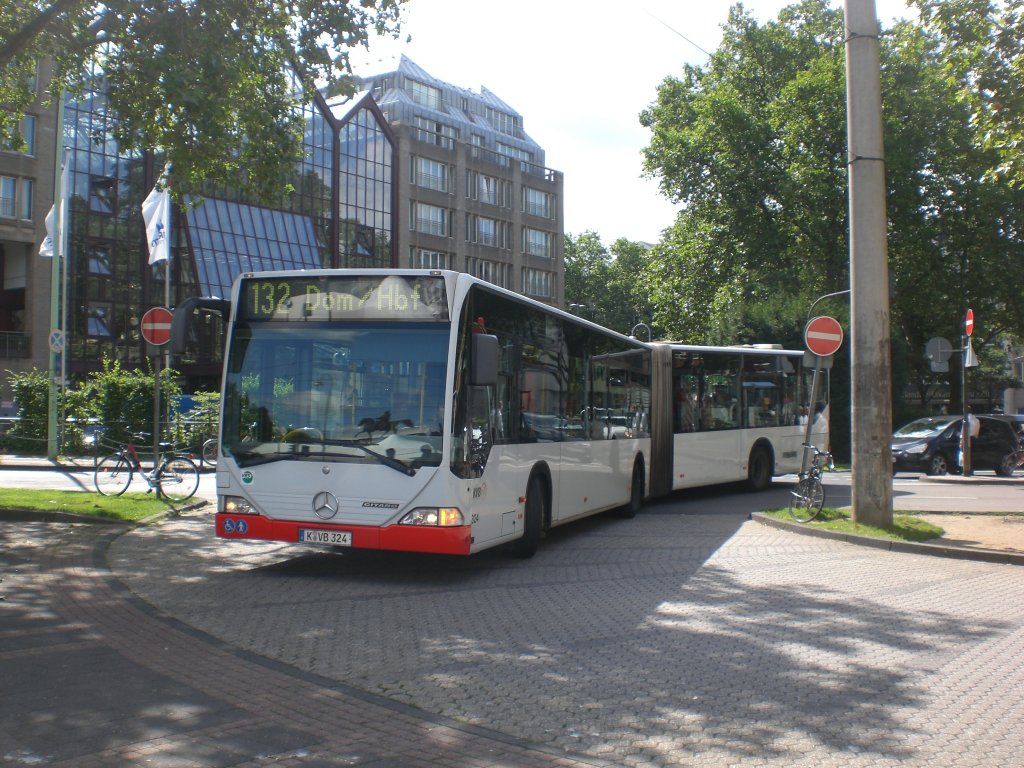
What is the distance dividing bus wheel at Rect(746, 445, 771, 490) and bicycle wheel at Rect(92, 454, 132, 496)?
11.3 metres

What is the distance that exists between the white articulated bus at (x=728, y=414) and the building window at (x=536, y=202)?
60.0 meters

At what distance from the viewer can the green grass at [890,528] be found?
1270 cm

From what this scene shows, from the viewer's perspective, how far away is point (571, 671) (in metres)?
6.49

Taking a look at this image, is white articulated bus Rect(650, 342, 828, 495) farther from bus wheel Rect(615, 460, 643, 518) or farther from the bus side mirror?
the bus side mirror

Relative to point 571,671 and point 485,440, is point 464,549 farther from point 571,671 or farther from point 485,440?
point 571,671

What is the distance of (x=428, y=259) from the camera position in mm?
72812

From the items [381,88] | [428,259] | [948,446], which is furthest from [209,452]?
[381,88]

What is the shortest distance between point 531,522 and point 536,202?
72621mm

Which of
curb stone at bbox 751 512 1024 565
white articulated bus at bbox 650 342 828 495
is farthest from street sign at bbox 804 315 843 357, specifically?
curb stone at bbox 751 512 1024 565

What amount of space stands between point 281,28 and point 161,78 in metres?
2.27

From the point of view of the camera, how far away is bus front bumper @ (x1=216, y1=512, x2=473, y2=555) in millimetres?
9109

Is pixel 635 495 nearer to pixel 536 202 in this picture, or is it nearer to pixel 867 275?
pixel 867 275

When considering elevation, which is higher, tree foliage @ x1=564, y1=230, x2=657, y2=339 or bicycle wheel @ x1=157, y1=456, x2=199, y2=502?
tree foliage @ x1=564, y1=230, x2=657, y2=339

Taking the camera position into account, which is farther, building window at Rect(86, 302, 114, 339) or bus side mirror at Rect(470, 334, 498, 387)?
building window at Rect(86, 302, 114, 339)
